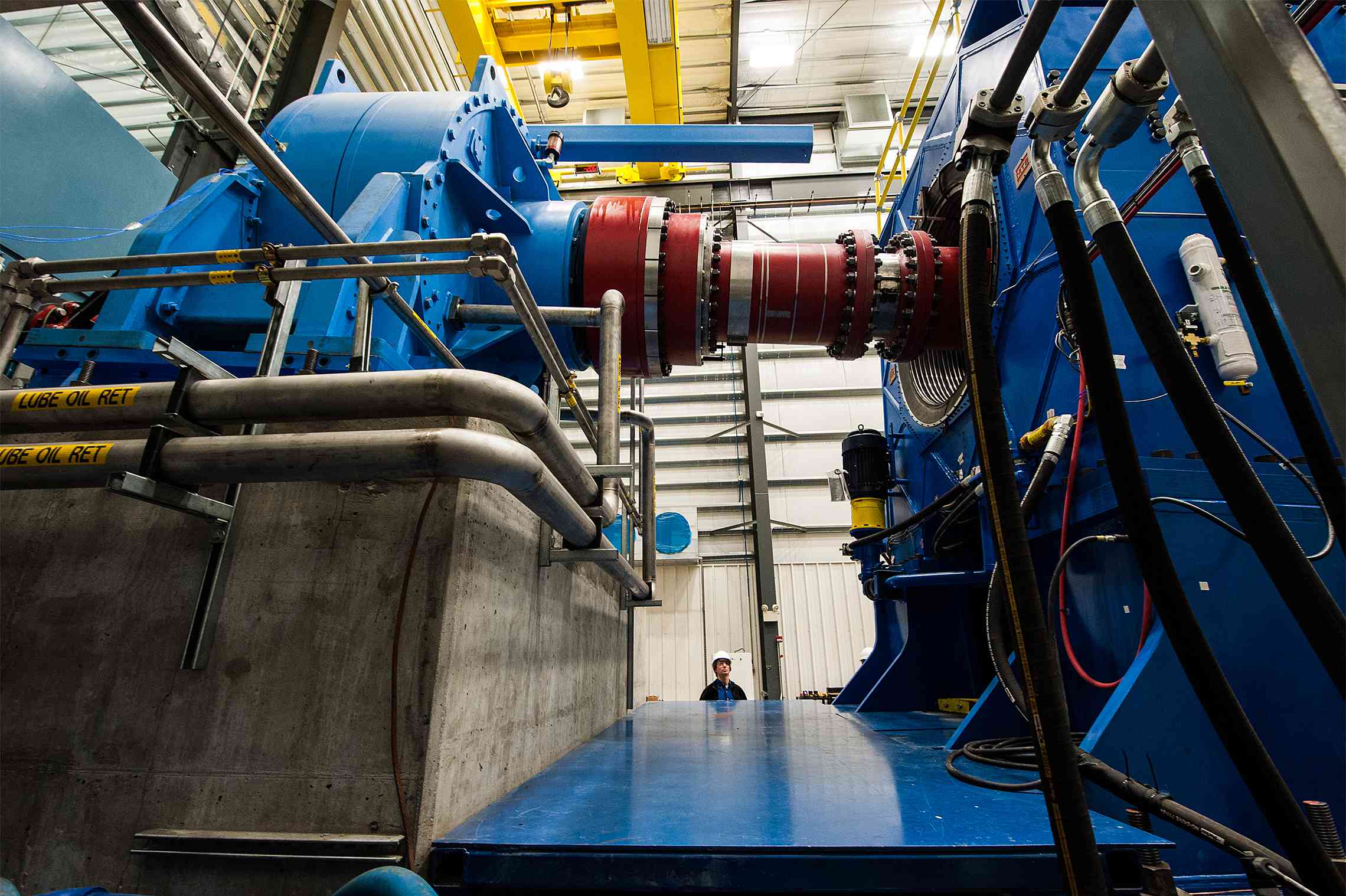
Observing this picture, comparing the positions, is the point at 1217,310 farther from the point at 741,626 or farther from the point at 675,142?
the point at 741,626

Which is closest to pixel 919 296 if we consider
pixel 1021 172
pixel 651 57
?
pixel 1021 172

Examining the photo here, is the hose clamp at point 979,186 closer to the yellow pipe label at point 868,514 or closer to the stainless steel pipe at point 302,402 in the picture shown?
the stainless steel pipe at point 302,402

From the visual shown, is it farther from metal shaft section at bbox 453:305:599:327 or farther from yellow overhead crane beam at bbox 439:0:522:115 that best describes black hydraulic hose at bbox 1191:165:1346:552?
yellow overhead crane beam at bbox 439:0:522:115

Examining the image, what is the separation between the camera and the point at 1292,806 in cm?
84

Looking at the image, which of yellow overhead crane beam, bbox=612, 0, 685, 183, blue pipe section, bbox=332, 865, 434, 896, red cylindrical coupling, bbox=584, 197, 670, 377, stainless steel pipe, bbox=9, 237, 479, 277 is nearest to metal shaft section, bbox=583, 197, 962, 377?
red cylindrical coupling, bbox=584, 197, 670, 377

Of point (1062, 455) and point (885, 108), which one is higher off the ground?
point (885, 108)

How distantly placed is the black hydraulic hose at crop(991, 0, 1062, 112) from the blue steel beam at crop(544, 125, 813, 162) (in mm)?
2982

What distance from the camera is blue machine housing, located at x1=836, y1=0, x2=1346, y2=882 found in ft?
4.90

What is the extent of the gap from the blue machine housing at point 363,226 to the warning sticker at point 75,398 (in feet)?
1.14

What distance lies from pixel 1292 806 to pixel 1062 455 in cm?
130

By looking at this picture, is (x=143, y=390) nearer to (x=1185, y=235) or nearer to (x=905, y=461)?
(x=1185, y=235)

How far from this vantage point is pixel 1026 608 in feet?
2.75

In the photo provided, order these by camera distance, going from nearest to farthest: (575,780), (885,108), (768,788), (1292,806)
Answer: (1292,806), (768,788), (575,780), (885,108)

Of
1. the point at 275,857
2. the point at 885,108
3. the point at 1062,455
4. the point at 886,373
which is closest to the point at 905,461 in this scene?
the point at 886,373
